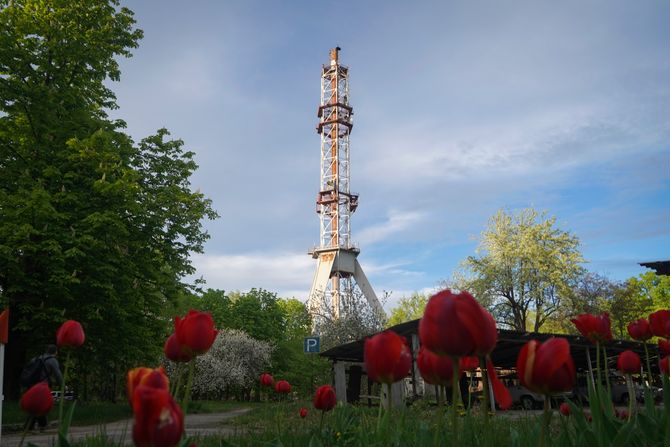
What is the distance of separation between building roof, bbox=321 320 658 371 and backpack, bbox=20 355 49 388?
25.1 feet

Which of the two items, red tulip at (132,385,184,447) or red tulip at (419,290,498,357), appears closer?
red tulip at (132,385,184,447)

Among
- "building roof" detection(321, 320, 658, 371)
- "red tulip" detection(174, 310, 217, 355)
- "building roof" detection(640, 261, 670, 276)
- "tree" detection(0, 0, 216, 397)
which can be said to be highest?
"tree" detection(0, 0, 216, 397)

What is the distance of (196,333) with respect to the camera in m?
1.95

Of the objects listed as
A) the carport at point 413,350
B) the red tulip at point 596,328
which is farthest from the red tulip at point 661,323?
the carport at point 413,350

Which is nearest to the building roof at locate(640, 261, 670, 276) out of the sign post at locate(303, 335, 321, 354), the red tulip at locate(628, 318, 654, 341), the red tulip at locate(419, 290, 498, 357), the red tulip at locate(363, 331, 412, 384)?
the sign post at locate(303, 335, 321, 354)

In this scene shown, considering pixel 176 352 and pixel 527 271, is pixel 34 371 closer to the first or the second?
pixel 176 352

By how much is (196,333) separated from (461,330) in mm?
1064

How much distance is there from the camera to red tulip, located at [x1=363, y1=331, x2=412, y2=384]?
1.61 metres

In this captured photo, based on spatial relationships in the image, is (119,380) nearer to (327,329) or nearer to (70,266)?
(70,266)

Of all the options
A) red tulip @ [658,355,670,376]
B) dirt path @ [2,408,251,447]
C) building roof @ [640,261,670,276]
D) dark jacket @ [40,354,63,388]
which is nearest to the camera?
red tulip @ [658,355,670,376]

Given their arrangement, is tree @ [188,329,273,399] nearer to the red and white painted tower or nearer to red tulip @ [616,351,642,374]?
the red and white painted tower

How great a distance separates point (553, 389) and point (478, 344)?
0.78 ft

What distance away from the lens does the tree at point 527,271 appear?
37094 millimetres

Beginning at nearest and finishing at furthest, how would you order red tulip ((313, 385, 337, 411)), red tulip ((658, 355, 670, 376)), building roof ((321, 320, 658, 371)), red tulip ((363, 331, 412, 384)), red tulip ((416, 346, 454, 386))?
red tulip ((363, 331, 412, 384)) < red tulip ((416, 346, 454, 386)) < red tulip ((658, 355, 670, 376)) < red tulip ((313, 385, 337, 411)) < building roof ((321, 320, 658, 371))
